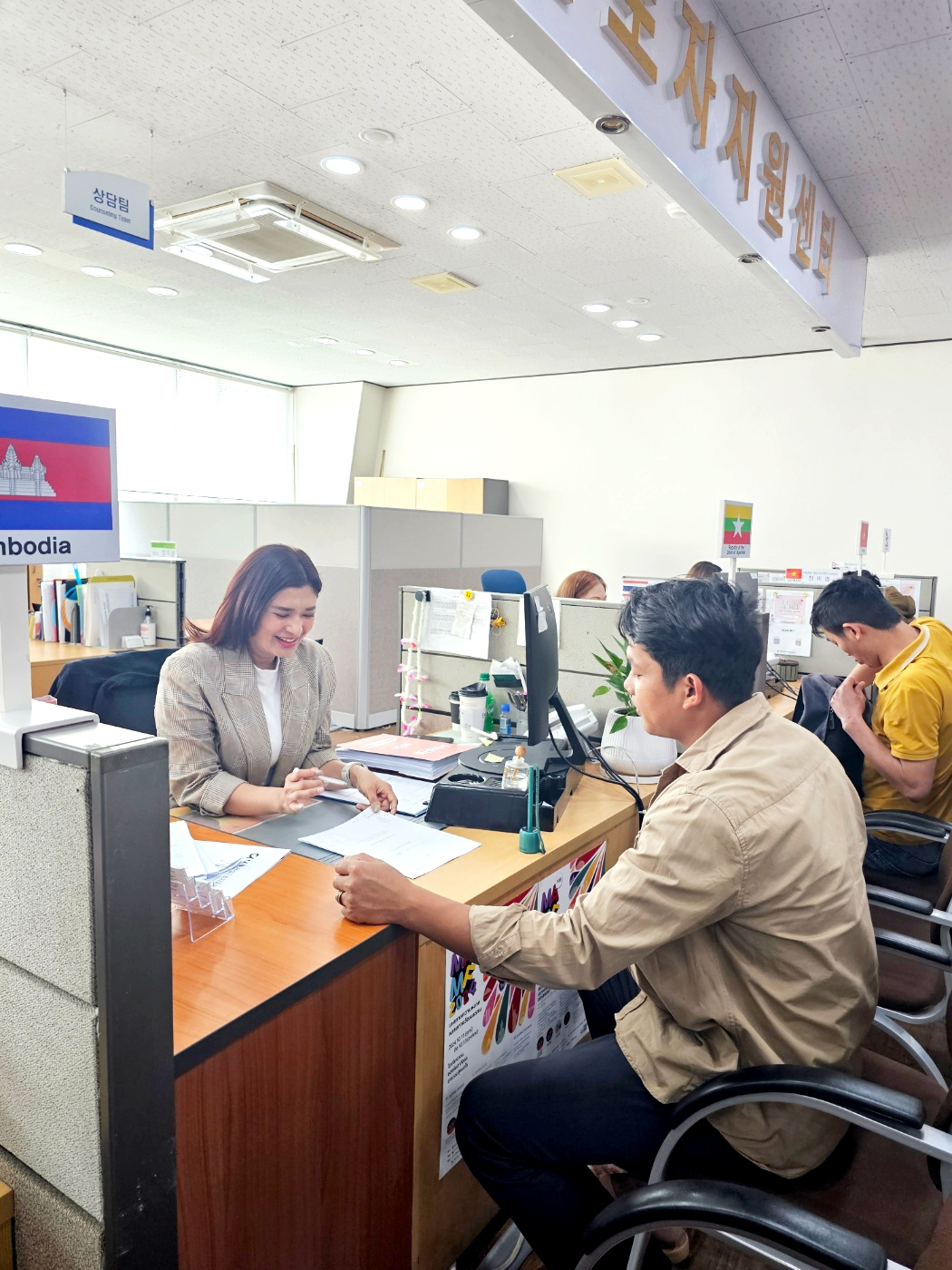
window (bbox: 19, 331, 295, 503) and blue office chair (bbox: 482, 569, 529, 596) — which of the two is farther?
window (bbox: 19, 331, 295, 503)

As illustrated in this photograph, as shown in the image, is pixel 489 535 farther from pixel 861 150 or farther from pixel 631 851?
pixel 631 851

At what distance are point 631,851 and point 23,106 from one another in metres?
3.20

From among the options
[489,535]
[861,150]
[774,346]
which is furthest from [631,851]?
[774,346]

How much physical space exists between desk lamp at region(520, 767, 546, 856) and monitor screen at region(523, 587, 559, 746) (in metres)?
0.28

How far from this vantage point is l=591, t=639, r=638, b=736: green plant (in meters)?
2.21

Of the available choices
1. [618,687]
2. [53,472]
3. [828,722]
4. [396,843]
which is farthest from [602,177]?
[53,472]

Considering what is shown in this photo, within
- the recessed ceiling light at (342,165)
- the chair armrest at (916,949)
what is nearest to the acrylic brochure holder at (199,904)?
the chair armrest at (916,949)

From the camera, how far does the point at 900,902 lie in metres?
1.75

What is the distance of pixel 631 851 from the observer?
1166 mm

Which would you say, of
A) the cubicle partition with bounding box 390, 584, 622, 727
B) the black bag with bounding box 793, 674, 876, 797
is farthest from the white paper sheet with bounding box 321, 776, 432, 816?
the black bag with bounding box 793, 674, 876, 797

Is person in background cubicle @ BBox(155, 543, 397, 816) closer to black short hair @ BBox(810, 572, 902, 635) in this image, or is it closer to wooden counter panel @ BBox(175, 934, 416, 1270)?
wooden counter panel @ BBox(175, 934, 416, 1270)

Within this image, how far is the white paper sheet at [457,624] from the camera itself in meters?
2.57

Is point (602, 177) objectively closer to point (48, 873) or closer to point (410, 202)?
point (410, 202)

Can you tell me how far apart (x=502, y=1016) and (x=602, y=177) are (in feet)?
9.77
